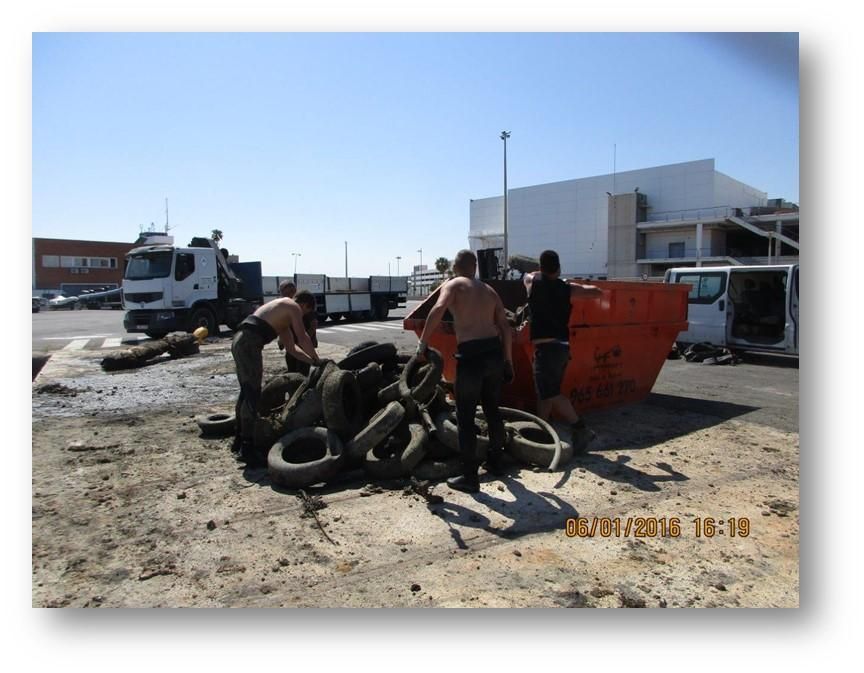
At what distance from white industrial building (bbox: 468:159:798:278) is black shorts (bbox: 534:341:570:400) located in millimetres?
50733

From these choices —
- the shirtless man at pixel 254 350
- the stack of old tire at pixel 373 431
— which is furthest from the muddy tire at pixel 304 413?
the shirtless man at pixel 254 350

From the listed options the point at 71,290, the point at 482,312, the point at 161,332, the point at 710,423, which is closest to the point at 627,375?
the point at 710,423

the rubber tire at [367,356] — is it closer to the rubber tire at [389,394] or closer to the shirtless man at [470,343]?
the rubber tire at [389,394]

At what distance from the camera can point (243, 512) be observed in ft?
13.2

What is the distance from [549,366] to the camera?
16.9ft

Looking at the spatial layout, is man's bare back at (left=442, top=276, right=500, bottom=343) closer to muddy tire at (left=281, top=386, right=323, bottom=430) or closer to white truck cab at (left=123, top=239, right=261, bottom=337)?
muddy tire at (left=281, top=386, right=323, bottom=430)

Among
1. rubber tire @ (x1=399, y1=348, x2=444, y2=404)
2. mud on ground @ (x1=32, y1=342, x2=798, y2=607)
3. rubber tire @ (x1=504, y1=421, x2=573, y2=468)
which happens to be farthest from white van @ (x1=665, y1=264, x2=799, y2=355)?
rubber tire @ (x1=399, y1=348, x2=444, y2=404)

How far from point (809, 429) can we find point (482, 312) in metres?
2.20

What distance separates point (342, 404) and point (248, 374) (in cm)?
90

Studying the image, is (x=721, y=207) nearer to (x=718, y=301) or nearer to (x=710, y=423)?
(x=718, y=301)

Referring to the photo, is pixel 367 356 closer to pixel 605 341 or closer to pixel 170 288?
pixel 605 341

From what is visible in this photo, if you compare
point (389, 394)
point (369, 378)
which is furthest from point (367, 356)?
point (389, 394)

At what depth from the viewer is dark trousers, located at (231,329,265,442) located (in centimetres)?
514

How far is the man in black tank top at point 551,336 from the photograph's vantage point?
5141mm
